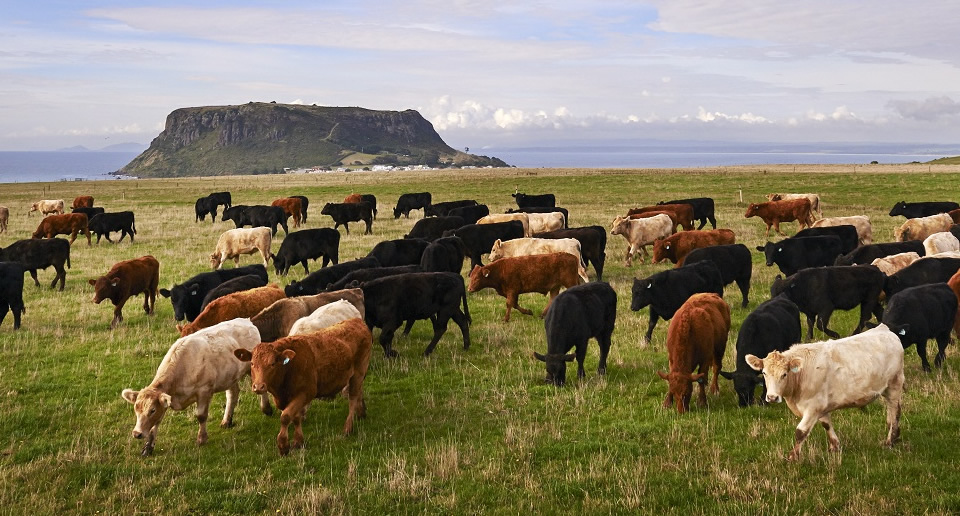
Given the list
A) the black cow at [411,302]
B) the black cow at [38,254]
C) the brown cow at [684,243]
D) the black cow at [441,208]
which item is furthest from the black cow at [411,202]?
the black cow at [411,302]

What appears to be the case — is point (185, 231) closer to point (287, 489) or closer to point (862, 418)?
point (287, 489)

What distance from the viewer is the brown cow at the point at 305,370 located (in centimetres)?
686

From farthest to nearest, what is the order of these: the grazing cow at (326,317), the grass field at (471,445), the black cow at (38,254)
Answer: the black cow at (38,254) → the grazing cow at (326,317) → the grass field at (471,445)

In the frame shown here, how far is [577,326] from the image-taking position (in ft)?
31.4

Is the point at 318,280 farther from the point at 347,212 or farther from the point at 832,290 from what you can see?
the point at 347,212

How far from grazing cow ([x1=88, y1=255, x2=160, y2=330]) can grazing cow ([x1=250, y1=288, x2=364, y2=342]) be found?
5.22 meters

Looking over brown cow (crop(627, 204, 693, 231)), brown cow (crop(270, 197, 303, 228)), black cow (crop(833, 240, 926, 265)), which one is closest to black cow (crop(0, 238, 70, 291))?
brown cow (crop(270, 197, 303, 228))

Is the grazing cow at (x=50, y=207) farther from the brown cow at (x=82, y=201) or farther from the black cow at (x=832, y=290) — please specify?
the black cow at (x=832, y=290)

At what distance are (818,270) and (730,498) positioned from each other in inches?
281

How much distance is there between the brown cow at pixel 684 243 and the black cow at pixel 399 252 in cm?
594

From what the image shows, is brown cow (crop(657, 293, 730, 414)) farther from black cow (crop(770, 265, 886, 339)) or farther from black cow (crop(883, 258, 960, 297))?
black cow (crop(883, 258, 960, 297))

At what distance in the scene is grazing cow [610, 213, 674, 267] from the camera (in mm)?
20109

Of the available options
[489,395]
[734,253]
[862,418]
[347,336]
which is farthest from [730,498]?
[734,253]

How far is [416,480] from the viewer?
6.32m
